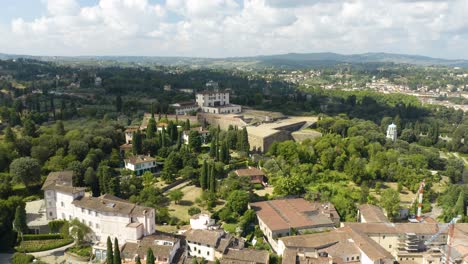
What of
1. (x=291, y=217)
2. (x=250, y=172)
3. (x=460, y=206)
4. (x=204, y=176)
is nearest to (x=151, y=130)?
(x=204, y=176)

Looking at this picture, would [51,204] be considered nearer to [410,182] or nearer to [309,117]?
[410,182]

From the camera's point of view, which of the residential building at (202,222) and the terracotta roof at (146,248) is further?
the residential building at (202,222)

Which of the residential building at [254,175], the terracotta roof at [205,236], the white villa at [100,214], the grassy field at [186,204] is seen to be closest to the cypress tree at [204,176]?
the grassy field at [186,204]

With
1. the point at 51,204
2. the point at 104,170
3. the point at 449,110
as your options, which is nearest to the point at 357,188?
the point at 104,170

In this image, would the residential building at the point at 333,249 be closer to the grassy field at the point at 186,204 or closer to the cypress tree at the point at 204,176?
the grassy field at the point at 186,204

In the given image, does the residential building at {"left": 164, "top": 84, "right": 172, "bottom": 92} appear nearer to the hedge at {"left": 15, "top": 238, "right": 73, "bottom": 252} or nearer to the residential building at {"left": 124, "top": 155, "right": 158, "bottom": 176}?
the residential building at {"left": 124, "top": 155, "right": 158, "bottom": 176}

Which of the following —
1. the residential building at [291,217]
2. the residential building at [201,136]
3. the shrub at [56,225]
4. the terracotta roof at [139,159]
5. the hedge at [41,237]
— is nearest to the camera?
the hedge at [41,237]
